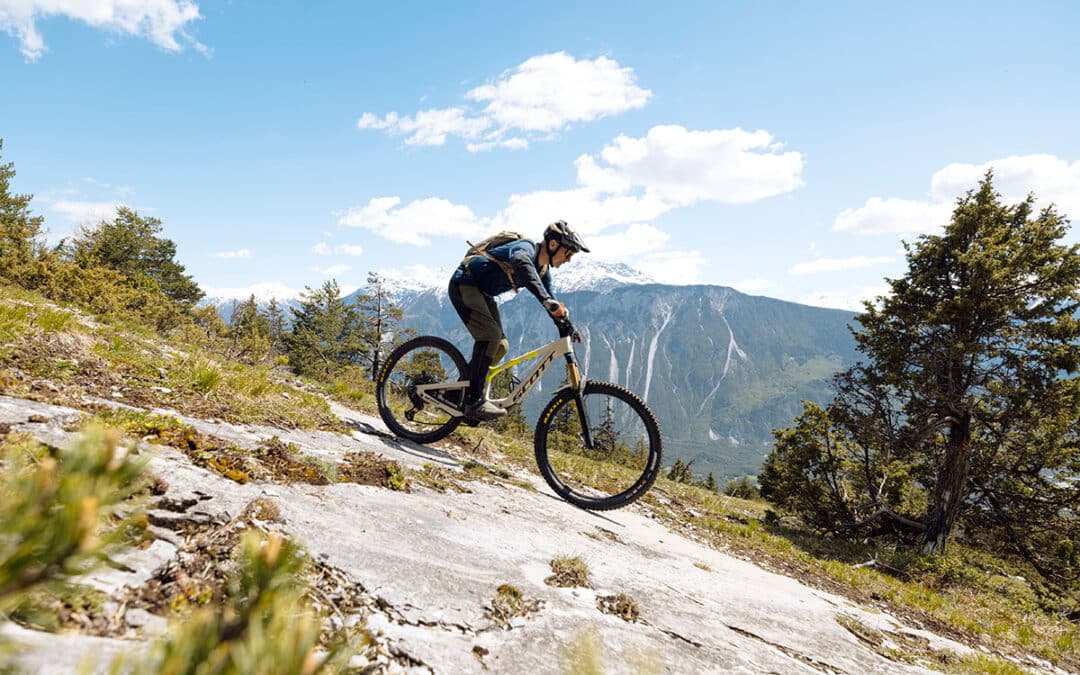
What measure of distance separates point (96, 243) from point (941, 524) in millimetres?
A: 64885

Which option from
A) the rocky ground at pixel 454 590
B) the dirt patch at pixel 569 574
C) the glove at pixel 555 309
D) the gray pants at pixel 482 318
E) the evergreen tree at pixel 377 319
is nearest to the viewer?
the rocky ground at pixel 454 590

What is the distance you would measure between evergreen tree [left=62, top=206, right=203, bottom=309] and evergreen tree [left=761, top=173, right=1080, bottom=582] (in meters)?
51.4

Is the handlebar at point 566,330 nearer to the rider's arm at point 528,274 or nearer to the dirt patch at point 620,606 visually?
the rider's arm at point 528,274

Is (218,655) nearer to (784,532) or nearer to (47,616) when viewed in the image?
(47,616)

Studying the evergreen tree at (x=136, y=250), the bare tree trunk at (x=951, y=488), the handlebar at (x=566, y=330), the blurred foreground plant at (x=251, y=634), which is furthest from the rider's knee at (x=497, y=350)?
the evergreen tree at (x=136, y=250)

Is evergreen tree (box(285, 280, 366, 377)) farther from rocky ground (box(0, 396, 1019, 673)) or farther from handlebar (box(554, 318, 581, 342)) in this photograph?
rocky ground (box(0, 396, 1019, 673))

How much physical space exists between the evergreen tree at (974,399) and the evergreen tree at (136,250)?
51382 mm

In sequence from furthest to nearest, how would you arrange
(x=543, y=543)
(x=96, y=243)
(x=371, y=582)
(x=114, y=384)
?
1. (x=96, y=243)
2. (x=114, y=384)
3. (x=543, y=543)
4. (x=371, y=582)

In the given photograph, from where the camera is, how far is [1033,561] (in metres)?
14.6

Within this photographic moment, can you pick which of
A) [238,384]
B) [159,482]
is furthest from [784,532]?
[159,482]

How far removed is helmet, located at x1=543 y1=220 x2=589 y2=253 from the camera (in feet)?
22.8

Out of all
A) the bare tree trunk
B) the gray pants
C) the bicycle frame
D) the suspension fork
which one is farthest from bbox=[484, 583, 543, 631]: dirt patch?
the bare tree trunk

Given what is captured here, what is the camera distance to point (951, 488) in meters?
14.7

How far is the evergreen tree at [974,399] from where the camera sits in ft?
45.9
